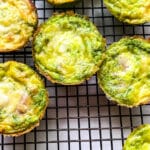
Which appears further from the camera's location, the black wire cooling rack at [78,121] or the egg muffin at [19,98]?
the black wire cooling rack at [78,121]

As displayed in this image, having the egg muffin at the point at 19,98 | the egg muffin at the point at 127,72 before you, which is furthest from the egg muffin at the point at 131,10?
the egg muffin at the point at 19,98

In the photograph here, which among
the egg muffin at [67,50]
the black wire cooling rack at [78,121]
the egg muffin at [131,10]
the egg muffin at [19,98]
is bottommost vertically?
the black wire cooling rack at [78,121]

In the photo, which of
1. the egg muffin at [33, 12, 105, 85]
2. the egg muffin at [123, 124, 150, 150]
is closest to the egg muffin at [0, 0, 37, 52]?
the egg muffin at [33, 12, 105, 85]

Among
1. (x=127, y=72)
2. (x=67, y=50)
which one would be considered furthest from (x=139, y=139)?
(x=67, y=50)

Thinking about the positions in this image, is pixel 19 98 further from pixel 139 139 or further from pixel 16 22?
pixel 139 139

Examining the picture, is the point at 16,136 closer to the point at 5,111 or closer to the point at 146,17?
the point at 5,111

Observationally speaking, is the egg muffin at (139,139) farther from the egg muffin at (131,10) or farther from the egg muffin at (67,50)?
the egg muffin at (131,10)
